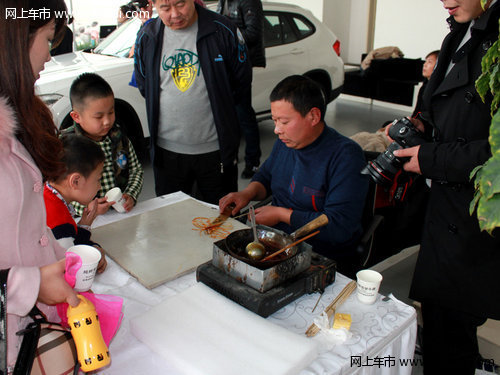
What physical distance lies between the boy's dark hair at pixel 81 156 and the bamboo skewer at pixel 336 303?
93cm

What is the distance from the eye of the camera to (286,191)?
185 cm

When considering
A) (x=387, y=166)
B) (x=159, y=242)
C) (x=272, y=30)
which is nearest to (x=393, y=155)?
(x=387, y=166)

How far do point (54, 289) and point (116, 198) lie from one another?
83 centimetres

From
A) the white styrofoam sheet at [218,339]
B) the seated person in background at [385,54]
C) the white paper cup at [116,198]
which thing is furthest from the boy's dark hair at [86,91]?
the seated person in background at [385,54]

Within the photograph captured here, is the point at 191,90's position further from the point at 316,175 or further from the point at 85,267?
the point at 85,267

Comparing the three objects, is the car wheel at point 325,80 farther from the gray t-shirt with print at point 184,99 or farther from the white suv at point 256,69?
the gray t-shirt with print at point 184,99

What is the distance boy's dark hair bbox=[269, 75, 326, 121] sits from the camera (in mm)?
1658

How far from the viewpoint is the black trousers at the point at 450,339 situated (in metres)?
1.51

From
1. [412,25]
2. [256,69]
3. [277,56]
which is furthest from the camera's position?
[412,25]

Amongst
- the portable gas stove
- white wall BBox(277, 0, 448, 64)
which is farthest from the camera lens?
white wall BBox(277, 0, 448, 64)

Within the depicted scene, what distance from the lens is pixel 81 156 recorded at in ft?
4.74

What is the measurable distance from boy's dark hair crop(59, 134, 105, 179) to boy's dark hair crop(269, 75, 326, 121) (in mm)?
736

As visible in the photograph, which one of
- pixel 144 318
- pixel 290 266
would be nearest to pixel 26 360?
pixel 144 318

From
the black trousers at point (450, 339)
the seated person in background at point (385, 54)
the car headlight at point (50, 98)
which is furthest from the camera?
the seated person in background at point (385, 54)
